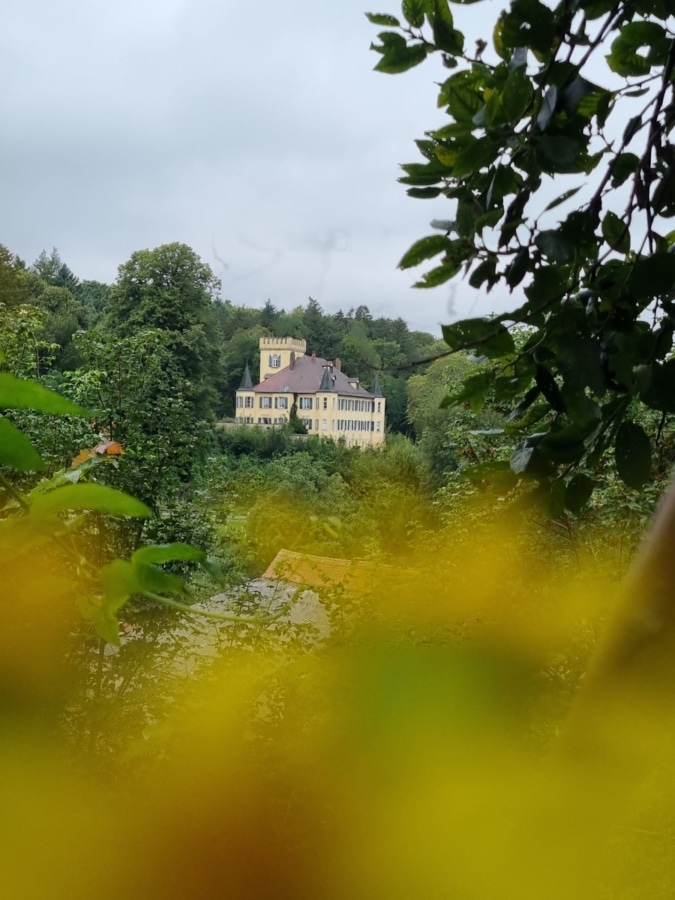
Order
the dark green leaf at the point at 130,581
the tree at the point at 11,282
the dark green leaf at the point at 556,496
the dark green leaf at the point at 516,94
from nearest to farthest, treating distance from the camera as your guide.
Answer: the dark green leaf at the point at 130,581 < the dark green leaf at the point at 516,94 < the dark green leaf at the point at 556,496 < the tree at the point at 11,282

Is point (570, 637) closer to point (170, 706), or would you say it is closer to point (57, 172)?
point (170, 706)

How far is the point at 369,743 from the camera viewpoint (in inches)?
30.6

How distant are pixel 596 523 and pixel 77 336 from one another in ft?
3.22

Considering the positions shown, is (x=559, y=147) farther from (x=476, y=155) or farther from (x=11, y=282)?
(x=11, y=282)

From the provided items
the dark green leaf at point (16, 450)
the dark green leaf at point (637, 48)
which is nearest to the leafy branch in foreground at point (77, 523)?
the dark green leaf at point (16, 450)

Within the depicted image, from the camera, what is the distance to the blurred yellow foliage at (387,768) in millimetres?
556

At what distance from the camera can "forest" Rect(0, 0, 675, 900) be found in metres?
0.39

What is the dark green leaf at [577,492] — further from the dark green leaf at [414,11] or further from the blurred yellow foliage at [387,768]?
the dark green leaf at [414,11]

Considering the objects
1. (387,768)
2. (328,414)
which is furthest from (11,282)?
(387,768)

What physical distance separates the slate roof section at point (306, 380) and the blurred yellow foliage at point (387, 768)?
0.44 m

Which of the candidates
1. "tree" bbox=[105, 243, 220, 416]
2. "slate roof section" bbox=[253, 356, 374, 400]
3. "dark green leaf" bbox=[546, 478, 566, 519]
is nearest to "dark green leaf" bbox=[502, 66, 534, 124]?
"dark green leaf" bbox=[546, 478, 566, 519]

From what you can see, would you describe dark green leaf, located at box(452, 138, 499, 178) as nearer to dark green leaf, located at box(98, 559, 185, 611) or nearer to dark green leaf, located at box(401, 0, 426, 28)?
dark green leaf, located at box(401, 0, 426, 28)

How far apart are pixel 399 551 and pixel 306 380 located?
0.37 meters

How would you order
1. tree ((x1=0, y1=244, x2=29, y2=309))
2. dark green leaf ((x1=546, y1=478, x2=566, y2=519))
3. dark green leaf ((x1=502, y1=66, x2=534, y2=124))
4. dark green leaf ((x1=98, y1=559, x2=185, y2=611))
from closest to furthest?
1. dark green leaf ((x1=98, y1=559, x2=185, y2=611))
2. dark green leaf ((x1=502, y1=66, x2=534, y2=124))
3. dark green leaf ((x1=546, y1=478, x2=566, y2=519))
4. tree ((x1=0, y1=244, x2=29, y2=309))
